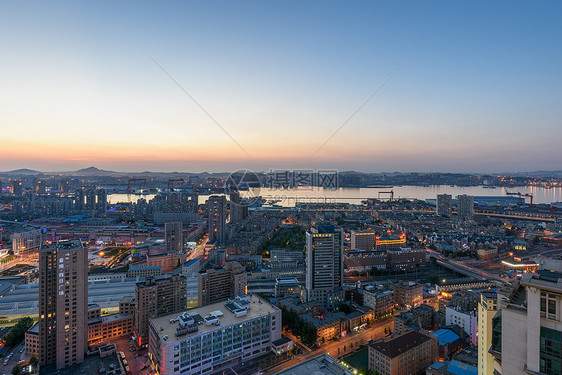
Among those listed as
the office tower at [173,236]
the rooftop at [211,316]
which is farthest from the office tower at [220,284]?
the office tower at [173,236]

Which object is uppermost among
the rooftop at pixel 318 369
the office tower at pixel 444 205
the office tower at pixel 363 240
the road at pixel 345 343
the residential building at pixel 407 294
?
the office tower at pixel 444 205

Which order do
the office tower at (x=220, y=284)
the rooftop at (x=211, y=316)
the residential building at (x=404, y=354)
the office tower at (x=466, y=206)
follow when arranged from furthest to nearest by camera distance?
1. the office tower at (x=466, y=206)
2. the office tower at (x=220, y=284)
3. the rooftop at (x=211, y=316)
4. the residential building at (x=404, y=354)

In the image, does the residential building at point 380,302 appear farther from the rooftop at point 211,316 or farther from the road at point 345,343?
the rooftop at point 211,316

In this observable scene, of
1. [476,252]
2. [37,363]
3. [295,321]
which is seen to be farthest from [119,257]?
[476,252]

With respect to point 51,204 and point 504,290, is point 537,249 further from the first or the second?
point 51,204

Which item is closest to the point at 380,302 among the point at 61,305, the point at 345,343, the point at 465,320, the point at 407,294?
the point at 407,294

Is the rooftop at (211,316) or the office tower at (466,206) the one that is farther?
the office tower at (466,206)
